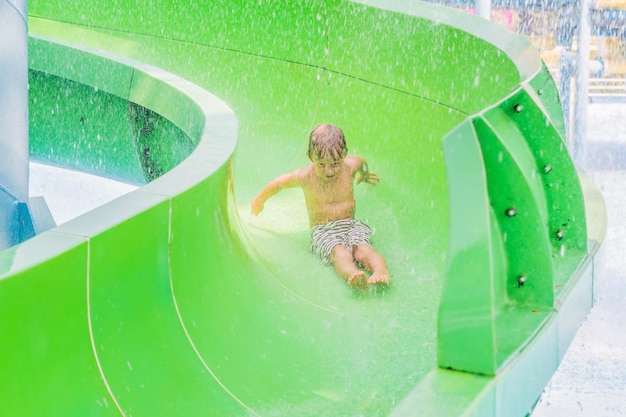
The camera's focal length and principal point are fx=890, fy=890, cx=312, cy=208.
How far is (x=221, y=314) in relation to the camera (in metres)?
2.70

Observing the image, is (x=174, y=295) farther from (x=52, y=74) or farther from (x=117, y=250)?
(x=52, y=74)

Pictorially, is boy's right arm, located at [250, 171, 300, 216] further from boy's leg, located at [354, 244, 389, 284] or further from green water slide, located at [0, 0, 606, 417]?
boy's leg, located at [354, 244, 389, 284]

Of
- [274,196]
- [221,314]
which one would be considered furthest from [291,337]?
[274,196]

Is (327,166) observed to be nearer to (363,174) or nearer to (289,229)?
(363,174)

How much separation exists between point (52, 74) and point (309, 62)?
4.72ft

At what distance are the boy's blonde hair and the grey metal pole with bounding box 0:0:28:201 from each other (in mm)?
1177

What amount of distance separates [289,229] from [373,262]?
2.19 ft

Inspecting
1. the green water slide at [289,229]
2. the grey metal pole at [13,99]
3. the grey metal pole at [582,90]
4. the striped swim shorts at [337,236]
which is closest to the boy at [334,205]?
the striped swim shorts at [337,236]

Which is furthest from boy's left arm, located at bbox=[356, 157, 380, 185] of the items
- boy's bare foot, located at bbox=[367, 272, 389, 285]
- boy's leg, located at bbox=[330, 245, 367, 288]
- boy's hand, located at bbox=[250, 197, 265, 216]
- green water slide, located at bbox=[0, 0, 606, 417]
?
boy's bare foot, located at bbox=[367, 272, 389, 285]

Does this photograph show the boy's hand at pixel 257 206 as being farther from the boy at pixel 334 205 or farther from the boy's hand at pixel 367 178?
the boy's hand at pixel 367 178

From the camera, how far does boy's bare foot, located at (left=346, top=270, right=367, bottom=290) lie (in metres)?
3.26

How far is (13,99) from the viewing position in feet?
9.39

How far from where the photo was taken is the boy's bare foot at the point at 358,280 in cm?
326

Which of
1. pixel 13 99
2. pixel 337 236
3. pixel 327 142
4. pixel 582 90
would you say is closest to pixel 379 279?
pixel 337 236
